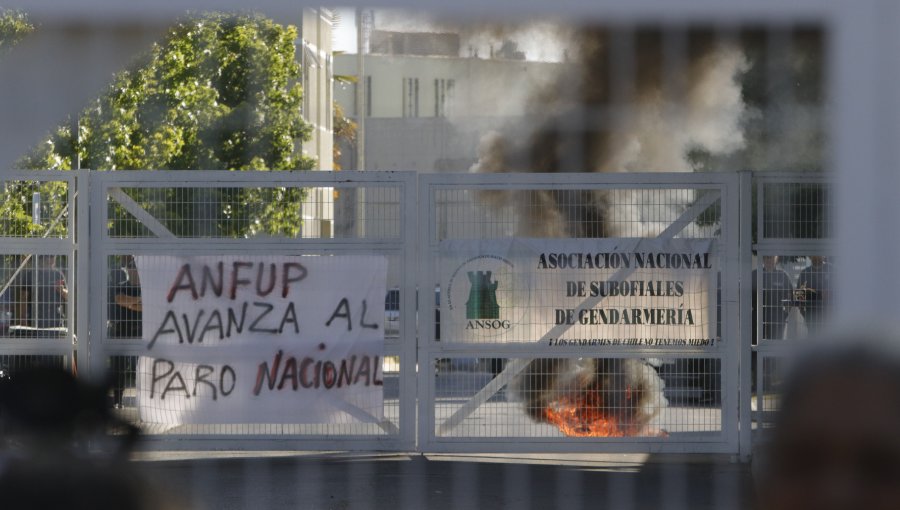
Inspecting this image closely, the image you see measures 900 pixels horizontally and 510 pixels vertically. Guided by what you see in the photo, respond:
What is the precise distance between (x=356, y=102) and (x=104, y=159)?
18.3ft

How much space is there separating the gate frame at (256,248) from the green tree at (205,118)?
18 cm

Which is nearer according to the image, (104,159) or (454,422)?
(454,422)

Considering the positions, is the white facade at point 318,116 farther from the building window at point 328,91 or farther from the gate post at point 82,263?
the gate post at point 82,263

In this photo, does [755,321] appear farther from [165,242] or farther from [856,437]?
[856,437]

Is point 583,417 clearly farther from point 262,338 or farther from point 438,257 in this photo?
point 262,338

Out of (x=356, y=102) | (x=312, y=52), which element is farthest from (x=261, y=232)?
(x=356, y=102)

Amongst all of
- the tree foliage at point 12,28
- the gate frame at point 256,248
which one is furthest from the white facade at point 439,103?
the tree foliage at point 12,28

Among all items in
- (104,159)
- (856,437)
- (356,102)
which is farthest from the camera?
(356,102)

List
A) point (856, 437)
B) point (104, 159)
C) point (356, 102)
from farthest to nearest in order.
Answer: point (356, 102), point (104, 159), point (856, 437)

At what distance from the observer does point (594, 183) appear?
7.13 meters

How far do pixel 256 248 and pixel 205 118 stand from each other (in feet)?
15.0

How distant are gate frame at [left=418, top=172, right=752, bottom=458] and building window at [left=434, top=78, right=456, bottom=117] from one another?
2.55 meters

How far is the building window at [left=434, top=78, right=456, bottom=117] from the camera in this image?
382 inches

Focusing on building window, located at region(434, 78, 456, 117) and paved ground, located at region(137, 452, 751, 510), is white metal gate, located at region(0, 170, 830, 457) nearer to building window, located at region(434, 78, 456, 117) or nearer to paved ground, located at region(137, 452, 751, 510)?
paved ground, located at region(137, 452, 751, 510)
